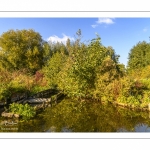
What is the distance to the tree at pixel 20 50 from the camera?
2009 cm

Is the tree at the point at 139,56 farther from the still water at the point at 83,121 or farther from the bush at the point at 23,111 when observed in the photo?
the bush at the point at 23,111

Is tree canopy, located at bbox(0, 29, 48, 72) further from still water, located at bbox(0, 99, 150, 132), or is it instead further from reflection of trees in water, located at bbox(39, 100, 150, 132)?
still water, located at bbox(0, 99, 150, 132)

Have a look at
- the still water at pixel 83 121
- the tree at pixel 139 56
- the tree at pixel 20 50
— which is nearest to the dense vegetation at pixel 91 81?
the still water at pixel 83 121

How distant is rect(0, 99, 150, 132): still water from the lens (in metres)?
7.25

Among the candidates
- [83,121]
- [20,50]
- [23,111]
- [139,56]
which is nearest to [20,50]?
[20,50]

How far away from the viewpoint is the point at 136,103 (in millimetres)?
10219

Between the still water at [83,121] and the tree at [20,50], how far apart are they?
38.6 feet

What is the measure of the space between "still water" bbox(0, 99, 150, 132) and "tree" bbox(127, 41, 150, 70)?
16031mm

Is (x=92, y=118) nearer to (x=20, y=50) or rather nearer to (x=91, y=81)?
(x=91, y=81)

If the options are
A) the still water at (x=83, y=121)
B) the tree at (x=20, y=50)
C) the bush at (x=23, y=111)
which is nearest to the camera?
the still water at (x=83, y=121)

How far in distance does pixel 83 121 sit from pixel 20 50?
1466cm

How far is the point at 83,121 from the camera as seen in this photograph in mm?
8148
